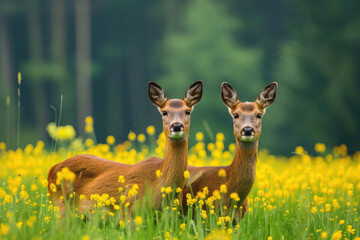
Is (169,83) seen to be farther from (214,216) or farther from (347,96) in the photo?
(214,216)

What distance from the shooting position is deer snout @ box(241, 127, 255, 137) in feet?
17.2

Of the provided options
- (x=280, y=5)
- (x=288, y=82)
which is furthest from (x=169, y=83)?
(x=280, y=5)

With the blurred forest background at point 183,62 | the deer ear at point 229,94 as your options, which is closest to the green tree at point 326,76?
the blurred forest background at point 183,62

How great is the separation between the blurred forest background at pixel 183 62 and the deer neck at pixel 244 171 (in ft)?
52.2

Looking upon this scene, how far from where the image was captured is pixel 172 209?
4.98m

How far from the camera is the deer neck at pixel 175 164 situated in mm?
5215

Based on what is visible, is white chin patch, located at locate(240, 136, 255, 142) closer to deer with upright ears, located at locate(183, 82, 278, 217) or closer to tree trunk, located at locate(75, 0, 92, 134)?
deer with upright ears, located at locate(183, 82, 278, 217)

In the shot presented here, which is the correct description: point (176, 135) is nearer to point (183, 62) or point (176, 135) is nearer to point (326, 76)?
point (326, 76)

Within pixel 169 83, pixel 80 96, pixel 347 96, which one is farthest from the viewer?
pixel 80 96

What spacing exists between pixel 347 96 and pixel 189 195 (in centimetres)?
1716

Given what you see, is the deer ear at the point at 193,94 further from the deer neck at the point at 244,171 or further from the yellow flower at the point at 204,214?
the yellow flower at the point at 204,214

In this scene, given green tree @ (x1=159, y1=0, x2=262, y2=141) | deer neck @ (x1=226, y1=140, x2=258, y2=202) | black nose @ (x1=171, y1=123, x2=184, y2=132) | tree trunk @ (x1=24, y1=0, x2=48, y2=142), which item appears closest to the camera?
black nose @ (x1=171, y1=123, x2=184, y2=132)

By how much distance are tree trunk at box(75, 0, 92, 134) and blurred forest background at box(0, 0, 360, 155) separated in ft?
0.18

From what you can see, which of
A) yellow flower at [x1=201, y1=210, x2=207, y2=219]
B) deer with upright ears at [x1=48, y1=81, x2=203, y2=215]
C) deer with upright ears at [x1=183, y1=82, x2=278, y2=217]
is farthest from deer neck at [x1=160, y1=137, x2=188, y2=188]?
yellow flower at [x1=201, y1=210, x2=207, y2=219]
